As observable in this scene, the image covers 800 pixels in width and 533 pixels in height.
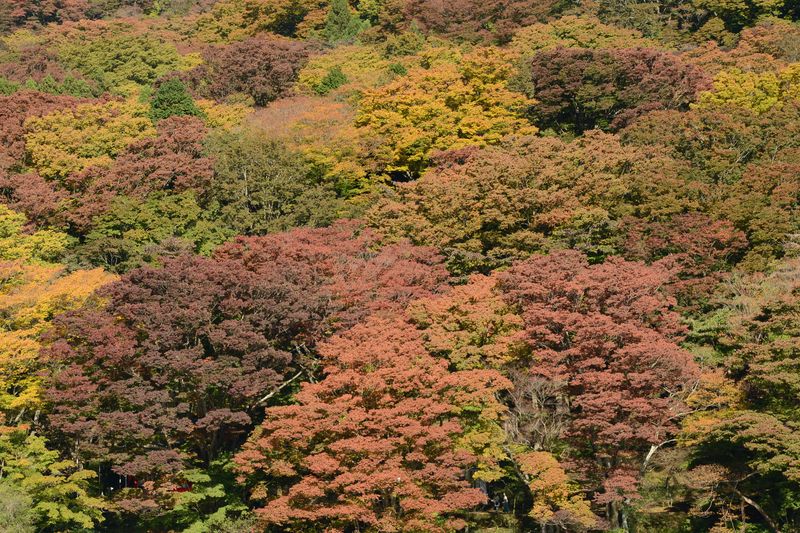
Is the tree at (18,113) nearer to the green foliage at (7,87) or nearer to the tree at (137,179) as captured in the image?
the tree at (137,179)

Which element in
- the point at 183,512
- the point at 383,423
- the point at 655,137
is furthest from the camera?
the point at 655,137

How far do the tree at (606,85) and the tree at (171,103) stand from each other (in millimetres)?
19212

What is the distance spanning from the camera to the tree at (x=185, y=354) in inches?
1367

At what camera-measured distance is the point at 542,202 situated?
43.3m

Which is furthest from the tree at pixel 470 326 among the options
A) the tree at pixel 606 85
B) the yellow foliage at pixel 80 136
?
the yellow foliage at pixel 80 136

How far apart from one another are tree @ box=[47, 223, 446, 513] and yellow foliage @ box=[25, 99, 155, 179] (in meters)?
15.7

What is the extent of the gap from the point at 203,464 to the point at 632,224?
18941mm

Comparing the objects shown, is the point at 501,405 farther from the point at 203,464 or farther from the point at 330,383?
the point at 203,464

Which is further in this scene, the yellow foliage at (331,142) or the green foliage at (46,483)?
the yellow foliage at (331,142)

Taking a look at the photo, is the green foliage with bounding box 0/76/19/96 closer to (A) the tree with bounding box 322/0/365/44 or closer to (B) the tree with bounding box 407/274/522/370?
(A) the tree with bounding box 322/0/365/44

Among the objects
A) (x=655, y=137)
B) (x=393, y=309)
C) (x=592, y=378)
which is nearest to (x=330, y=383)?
(x=393, y=309)

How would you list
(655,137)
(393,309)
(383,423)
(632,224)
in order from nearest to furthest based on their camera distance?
1. (383,423)
2. (393,309)
3. (632,224)
4. (655,137)

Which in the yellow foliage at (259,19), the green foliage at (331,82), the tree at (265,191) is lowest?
the yellow foliage at (259,19)

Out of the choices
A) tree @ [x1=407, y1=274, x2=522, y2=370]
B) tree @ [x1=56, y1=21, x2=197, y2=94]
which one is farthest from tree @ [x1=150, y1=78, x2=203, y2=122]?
tree @ [x1=407, y1=274, x2=522, y2=370]
